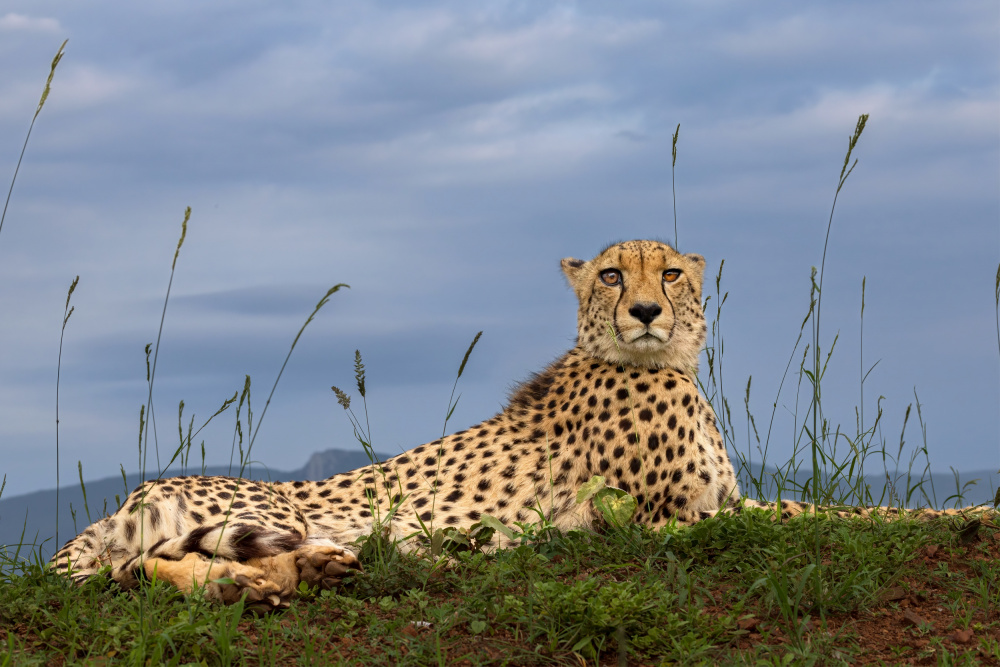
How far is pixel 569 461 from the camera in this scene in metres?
4.90

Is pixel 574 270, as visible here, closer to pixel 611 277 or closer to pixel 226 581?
pixel 611 277

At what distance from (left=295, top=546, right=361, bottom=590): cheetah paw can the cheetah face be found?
1.88 meters

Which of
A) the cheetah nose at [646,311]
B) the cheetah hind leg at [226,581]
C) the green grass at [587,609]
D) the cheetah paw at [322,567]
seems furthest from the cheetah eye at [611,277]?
the cheetah hind leg at [226,581]

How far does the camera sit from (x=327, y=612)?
347 centimetres

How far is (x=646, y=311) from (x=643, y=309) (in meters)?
0.02

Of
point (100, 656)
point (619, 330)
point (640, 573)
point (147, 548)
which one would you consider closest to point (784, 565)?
point (640, 573)

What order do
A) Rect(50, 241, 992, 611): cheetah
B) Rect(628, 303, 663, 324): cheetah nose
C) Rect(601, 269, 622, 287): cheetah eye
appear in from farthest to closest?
Rect(601, 269, 622, 287): cheetah eye < Rect(628, 303, 663, 324): cheetah nose < Rect(50, 241, 992, 611): cheetah

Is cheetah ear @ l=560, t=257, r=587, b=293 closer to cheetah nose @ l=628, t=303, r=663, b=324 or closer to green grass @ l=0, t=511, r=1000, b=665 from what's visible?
cheetah nose @ l=628, t=303, r=663, b=324

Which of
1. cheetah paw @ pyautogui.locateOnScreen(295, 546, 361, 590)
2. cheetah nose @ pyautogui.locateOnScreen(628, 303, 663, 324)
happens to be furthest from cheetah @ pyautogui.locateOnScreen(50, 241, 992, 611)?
cheetah paw @ pyautogui.locateOnScreen(295, 546, 361, 590)

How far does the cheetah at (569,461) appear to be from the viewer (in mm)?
4410

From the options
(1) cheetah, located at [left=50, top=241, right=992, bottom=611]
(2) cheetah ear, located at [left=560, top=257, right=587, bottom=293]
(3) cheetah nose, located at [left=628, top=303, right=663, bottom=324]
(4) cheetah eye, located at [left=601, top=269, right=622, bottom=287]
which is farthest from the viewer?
(2) cheetah ear, located at [left=560, top=257, right=587, bottom=293]

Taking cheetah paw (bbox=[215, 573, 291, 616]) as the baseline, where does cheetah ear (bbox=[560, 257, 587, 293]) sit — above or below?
above

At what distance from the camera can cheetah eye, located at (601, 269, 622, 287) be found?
5.05 metres

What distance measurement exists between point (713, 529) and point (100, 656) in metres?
2.31
